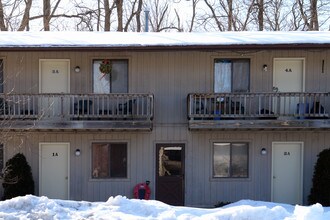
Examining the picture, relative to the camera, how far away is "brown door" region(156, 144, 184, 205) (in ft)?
48.5

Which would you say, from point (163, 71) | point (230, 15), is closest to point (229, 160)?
point (163, 71)

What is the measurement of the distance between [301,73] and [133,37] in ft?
20.7

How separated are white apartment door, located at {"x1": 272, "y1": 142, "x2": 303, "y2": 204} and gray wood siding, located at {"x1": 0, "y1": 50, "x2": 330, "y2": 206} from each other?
0.37 metres

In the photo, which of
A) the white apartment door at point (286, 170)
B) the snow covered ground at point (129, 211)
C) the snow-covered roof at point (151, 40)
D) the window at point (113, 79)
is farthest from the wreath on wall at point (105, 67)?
the white apartment door at point (286, 170)

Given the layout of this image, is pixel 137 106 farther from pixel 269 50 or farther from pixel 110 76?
pixel 269 50

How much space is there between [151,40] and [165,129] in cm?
322

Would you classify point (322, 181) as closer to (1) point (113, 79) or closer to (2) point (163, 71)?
(2) point (163, 71)

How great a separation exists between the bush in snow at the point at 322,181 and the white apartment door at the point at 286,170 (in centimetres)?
79

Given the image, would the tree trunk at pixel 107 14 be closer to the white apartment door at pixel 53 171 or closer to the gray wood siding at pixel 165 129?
the gray wood siding at pixel 165 129

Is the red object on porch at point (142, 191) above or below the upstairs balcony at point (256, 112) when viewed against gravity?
below

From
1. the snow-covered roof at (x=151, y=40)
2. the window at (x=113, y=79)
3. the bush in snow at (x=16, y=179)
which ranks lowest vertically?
the bush in snow at (x=16, y=179)

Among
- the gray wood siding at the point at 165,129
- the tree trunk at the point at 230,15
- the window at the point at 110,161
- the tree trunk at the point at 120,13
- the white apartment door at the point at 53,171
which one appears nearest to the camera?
the gray wood siding at the point at 165,129

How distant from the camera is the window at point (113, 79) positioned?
14.8 metres

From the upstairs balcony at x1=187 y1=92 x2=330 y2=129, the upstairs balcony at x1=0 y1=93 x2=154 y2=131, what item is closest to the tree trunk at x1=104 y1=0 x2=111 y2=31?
the upstairs balcony at x1=0 y1=93 x2=154 y2=131
